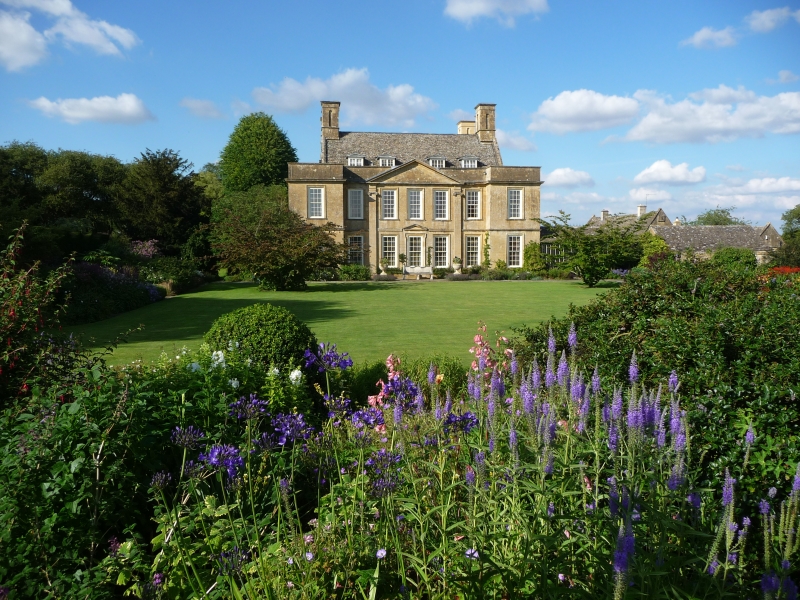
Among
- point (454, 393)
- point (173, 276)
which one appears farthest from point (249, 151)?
point (454, 393)

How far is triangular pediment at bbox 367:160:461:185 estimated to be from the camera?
1519 inches

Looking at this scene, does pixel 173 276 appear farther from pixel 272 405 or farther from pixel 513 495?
pixel 513 495

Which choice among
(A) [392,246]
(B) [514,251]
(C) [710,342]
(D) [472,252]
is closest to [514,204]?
(B) [514,251]

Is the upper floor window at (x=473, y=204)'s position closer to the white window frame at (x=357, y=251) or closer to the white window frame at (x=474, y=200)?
the white window frame at (x=474, y=200)

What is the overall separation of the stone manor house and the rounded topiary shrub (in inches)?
1246

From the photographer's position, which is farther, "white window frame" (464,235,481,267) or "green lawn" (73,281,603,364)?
"white window frame" (464,235,481,267)

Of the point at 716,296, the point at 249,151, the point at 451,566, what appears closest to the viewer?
the point at 451,566

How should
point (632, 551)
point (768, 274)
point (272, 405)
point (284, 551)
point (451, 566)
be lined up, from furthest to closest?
1. point (768, 274)
2. point (272, 405)
3. point (284, 551)
4. point (451, 566)
5. point (632, 551)

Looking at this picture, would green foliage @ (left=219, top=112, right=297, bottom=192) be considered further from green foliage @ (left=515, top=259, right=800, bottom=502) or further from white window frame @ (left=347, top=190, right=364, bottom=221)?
green foliage @ (left=515, top=259, right=800, bottom=502)

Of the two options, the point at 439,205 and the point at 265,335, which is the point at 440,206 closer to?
the point at 439,205

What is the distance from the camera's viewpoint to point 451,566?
234 cm

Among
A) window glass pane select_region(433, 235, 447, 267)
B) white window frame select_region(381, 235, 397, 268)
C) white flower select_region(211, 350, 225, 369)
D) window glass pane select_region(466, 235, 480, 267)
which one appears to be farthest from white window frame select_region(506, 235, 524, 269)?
white flower select_region(211, 350, 225, 369)

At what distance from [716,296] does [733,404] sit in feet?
6.66

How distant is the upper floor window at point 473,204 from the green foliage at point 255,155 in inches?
718
